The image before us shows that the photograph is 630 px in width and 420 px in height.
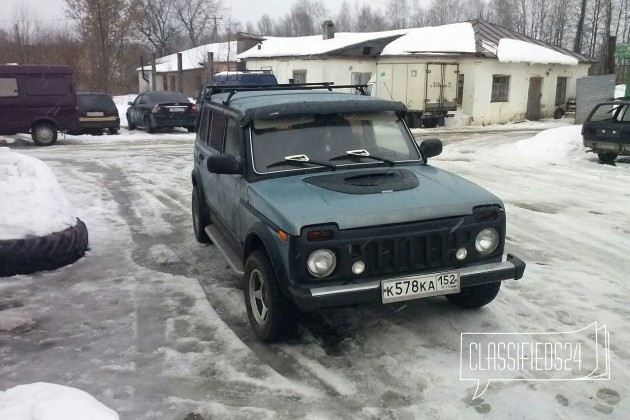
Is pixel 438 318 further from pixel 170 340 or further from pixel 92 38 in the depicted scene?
pixel 92 38

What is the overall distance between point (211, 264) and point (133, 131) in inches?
666

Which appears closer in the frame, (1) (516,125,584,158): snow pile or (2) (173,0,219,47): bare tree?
(1) (516,125,584,158): snow pile

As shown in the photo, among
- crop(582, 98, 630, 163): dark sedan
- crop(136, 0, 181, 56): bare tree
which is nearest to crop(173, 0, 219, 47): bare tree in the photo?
crop(136, 0, 181, 56): bare tree

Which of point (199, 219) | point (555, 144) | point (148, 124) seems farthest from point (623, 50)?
point (199, 219)

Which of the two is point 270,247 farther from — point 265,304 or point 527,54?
point 527,54

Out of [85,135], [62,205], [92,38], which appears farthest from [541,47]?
[62,205]

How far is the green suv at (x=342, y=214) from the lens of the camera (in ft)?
12.8

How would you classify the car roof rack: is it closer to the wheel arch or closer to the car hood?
the car hood

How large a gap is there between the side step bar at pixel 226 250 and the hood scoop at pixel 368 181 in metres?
1.02

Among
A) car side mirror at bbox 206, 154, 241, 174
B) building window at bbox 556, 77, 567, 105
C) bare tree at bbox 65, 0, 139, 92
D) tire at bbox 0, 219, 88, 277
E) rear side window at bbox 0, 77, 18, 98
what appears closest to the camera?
car side mirror at bbox 206, 154, 241, 174

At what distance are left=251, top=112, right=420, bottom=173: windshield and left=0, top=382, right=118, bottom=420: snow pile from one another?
226 centimetres

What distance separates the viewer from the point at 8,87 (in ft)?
53.2

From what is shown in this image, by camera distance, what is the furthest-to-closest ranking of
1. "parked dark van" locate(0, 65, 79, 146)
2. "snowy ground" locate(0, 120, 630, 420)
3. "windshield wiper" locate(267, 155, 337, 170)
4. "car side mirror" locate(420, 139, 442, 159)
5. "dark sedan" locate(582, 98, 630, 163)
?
1. "parked dark van" locate(0, 65, 79, 146)
2. "dark sedan" locate(582, 98, 630, 163)
3. "car side mirror" locate(420, 139, 442, 159)
4. "windshield wiper" locate(267, 155, 337, 170)
5. "snowy ground" locate(0, 120, 630, 420)

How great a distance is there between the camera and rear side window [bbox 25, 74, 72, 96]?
16391mm
